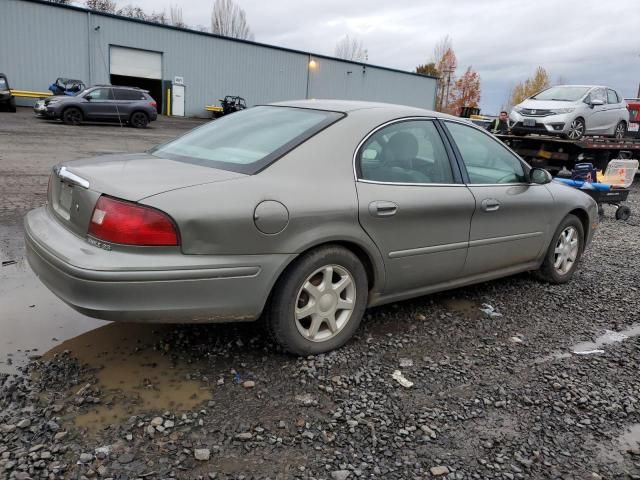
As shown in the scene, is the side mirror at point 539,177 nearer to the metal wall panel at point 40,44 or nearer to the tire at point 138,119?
the tire at point 138,119

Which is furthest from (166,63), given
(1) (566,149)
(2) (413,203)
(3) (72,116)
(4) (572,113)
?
(2) (413,203)

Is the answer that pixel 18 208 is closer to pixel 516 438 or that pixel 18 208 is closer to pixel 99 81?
pixel 516 438

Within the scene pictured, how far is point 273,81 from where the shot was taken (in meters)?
37.6

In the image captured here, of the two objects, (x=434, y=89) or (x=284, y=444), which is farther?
(x=434, y=89)

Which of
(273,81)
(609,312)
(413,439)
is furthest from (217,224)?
(273,81)

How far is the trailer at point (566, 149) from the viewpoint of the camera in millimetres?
12758

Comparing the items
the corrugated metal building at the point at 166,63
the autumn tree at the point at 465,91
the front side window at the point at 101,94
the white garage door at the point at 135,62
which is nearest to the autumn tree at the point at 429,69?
the autumn tree at the point at 465,91

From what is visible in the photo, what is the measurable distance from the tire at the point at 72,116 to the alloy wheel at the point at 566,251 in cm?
1976

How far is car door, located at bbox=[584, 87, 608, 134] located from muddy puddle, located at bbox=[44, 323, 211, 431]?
1300 cm

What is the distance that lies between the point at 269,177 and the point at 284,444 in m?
1.39

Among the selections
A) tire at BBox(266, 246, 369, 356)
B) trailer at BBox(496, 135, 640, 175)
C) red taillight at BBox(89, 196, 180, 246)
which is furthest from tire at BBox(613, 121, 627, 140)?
red taillight at BBox(89, 196, 180, 246)

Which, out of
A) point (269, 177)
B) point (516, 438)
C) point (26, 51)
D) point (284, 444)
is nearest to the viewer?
point (284, 444)

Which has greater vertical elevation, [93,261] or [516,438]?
[93,261]

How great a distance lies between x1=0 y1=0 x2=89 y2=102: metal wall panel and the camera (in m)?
27.6
